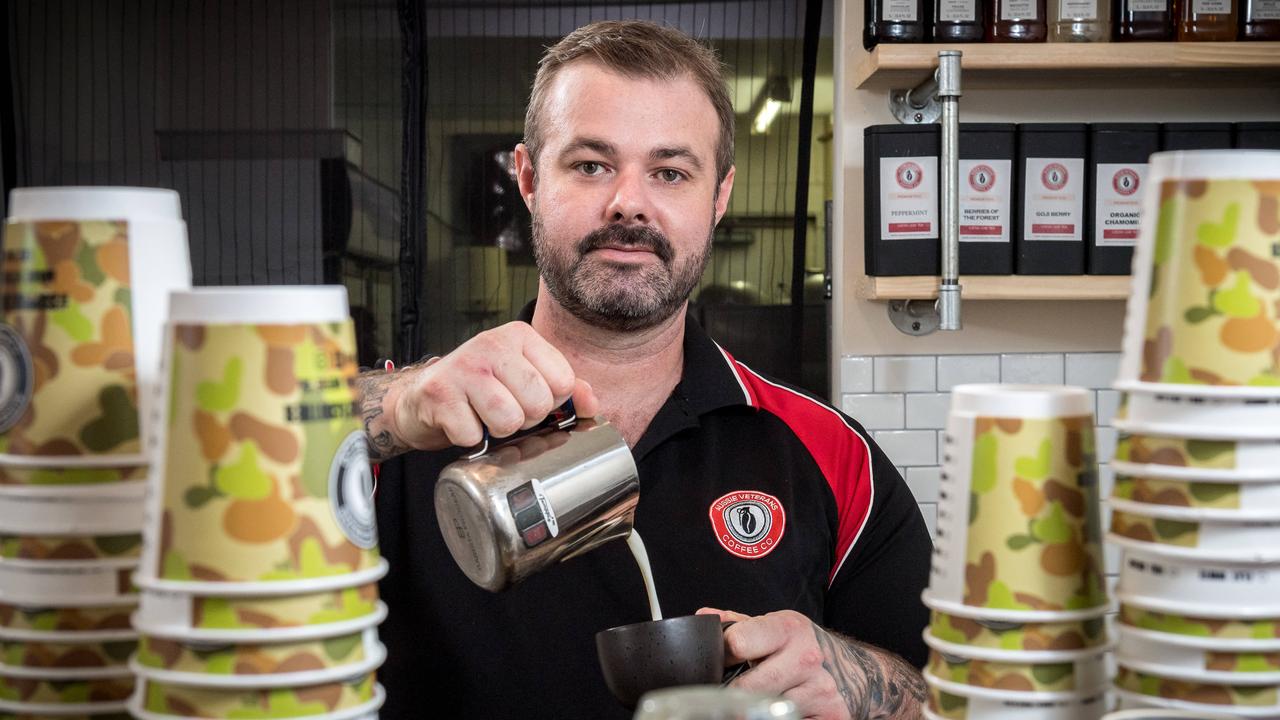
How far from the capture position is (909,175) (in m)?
2.55

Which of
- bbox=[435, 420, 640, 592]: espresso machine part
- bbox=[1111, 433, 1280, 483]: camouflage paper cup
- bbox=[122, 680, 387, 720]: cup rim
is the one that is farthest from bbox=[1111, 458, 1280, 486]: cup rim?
bbox=[435, 420, 640, 592]: espresso machine part

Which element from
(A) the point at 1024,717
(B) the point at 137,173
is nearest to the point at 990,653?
(A) the point at 1024,717

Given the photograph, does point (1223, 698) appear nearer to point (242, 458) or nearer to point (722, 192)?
point (242, 458)

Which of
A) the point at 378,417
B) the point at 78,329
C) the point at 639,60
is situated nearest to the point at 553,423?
the point at 378,417

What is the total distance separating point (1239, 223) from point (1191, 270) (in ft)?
0.11

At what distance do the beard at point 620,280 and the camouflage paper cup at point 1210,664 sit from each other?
3.93ft

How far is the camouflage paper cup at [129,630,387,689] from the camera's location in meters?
0.56

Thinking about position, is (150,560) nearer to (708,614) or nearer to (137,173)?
(708,614)

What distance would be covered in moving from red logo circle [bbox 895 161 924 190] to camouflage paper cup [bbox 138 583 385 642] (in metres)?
2.16

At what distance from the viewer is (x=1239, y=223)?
61 centimetres

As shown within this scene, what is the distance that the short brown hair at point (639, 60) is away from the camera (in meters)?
1.80

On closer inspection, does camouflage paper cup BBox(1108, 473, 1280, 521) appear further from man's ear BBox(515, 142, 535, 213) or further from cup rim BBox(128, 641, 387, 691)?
man's ear BBox(515, 142, 535, 213)

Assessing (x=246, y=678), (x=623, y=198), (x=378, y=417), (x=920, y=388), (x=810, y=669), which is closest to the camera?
(x=246, y=678)

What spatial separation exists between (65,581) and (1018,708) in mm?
494
